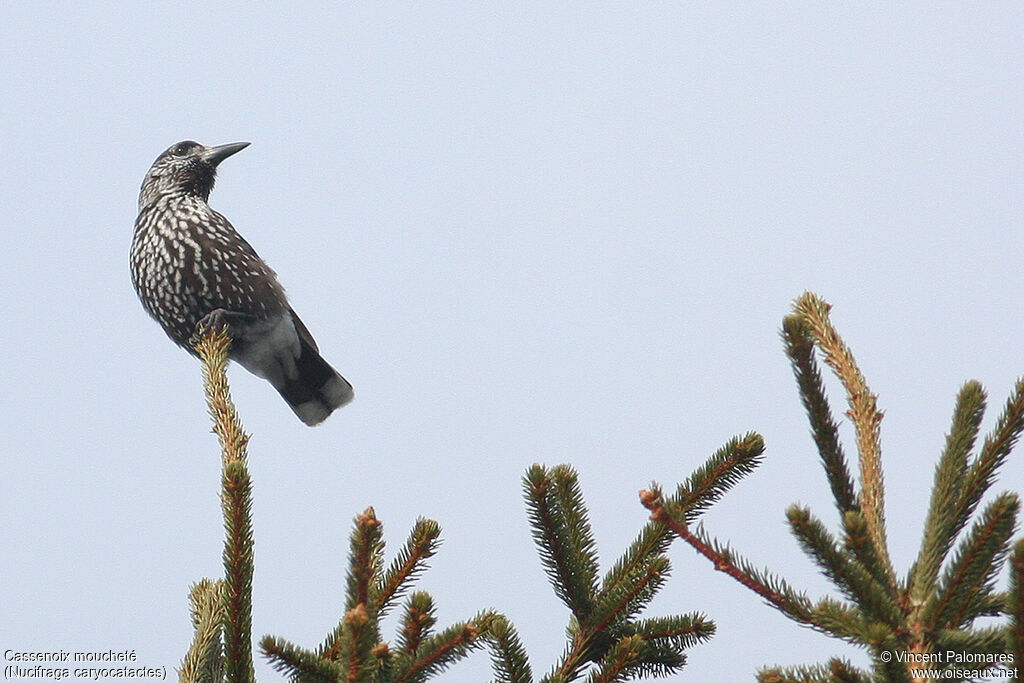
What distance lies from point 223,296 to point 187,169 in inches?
56.7

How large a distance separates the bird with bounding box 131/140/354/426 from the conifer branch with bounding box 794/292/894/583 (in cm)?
331

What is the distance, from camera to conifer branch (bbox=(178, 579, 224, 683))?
2197 millimetres

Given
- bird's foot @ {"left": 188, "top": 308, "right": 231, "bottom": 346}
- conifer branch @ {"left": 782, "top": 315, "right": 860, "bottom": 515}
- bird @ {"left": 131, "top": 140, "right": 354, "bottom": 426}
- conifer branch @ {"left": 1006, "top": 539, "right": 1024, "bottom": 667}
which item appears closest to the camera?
conifer branch @ {"left": 1006, "top": 539, "right": 1024, "bottom": 667}

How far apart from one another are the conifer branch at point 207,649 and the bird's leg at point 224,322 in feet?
8.77

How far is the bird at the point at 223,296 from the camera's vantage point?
5.06 metres

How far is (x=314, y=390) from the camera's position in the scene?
593 centimetres

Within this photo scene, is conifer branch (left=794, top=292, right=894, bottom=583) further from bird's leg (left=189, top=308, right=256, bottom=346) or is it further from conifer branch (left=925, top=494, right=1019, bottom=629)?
bird's leg (left=189, top=308, right=256, bottom=346)

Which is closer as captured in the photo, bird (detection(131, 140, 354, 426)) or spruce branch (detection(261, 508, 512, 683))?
spruce branch (detection(261, 508, 512, 683))

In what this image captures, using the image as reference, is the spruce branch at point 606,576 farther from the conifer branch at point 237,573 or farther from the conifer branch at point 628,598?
the conifer branch at point 237,573

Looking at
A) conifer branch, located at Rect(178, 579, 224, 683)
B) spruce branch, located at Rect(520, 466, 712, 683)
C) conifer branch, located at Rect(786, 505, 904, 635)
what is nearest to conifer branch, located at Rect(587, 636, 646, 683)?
spruce branch, located at Rect(520, 466, 712, 683)

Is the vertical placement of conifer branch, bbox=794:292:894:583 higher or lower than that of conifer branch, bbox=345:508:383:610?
higher

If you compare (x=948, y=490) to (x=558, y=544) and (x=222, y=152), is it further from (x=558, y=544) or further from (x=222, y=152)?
(x=222, y=152)

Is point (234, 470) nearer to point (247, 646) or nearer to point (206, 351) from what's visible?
point (247, 646)

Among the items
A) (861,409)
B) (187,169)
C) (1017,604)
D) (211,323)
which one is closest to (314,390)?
(211,323)
